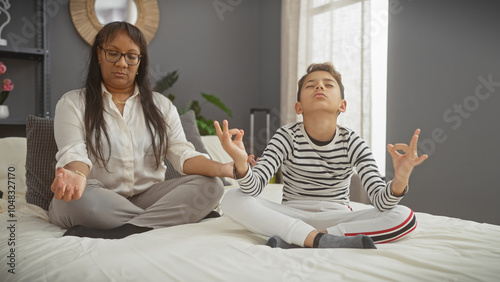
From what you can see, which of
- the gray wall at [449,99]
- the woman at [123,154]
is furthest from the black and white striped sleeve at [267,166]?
the gray wall at [449,99]

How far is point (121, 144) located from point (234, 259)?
0.76m

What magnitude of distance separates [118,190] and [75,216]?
222 mm

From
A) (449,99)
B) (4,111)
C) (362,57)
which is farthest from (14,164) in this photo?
(449,99)

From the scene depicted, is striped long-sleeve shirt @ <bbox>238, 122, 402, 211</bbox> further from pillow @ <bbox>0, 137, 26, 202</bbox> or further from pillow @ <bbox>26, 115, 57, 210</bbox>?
pillow @ <bbox>0, 137, 26, 202</bbox>

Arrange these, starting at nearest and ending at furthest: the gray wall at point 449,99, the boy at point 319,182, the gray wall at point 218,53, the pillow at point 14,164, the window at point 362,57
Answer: the boy at point 319,182 < the pillow at point 14,164 < the gray wall at point 449,99 < the window at point 362,57 < the gray wall at point 218,53

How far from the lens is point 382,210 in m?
1.29

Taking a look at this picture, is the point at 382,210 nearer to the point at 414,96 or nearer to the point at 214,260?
the point at 214,260

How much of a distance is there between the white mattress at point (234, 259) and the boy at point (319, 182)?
7 cm

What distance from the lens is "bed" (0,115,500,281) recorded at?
90cm

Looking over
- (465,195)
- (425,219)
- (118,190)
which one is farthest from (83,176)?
(465,195)

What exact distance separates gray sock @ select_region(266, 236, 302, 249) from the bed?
2.1 inches

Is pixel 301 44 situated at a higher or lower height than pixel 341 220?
higher

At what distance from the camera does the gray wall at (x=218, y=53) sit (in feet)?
12.8

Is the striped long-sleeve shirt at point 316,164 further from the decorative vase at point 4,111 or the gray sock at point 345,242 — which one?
the decorative vase at point 4,111
